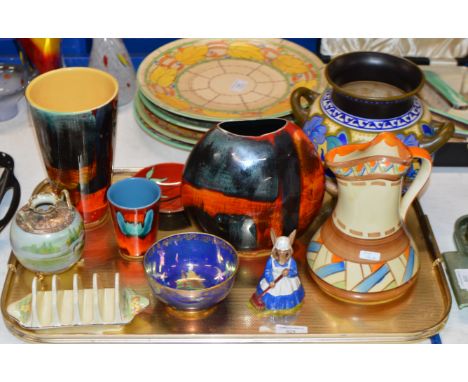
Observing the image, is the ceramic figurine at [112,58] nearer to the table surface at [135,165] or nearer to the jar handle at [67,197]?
the table surface at [135,165]

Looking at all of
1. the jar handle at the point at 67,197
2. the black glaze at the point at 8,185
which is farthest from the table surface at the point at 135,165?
the jar handle at the point at 67,197

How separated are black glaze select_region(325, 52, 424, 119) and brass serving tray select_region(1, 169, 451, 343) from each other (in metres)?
0.19

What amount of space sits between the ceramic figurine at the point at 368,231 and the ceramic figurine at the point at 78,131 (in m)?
0.27

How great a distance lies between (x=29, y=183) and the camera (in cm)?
111

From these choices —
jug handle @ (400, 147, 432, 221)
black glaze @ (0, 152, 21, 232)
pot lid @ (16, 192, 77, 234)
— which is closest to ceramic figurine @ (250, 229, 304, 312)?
jug handle @ (400, 147, 432, 221)

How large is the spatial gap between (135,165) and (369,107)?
15.0 inches

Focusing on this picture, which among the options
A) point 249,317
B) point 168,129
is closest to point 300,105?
point 168,129

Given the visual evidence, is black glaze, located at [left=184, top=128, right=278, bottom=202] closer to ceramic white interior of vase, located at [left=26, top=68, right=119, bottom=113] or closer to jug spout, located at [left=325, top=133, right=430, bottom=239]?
jug spout, located at [left=325, top=133, right=430, bottom=239]

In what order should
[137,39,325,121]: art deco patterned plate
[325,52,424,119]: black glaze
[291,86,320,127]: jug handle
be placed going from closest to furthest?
1. [325,52,424,119]: black glaze
2. [291,86,320,127]: jug handle
3. [137,39,325,121]: art deco patterned plate

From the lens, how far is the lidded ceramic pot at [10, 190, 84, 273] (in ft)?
2.91

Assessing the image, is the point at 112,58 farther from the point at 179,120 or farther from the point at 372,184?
the point at 372,184

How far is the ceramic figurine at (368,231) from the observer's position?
32.6 inches

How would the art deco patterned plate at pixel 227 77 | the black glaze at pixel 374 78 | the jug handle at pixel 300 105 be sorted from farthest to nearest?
the art deco patterned plate at pixel 227 77 < the jug handle at pixel 300 105 < the black glaze at pixel 374 78

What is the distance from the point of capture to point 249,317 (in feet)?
2.86
